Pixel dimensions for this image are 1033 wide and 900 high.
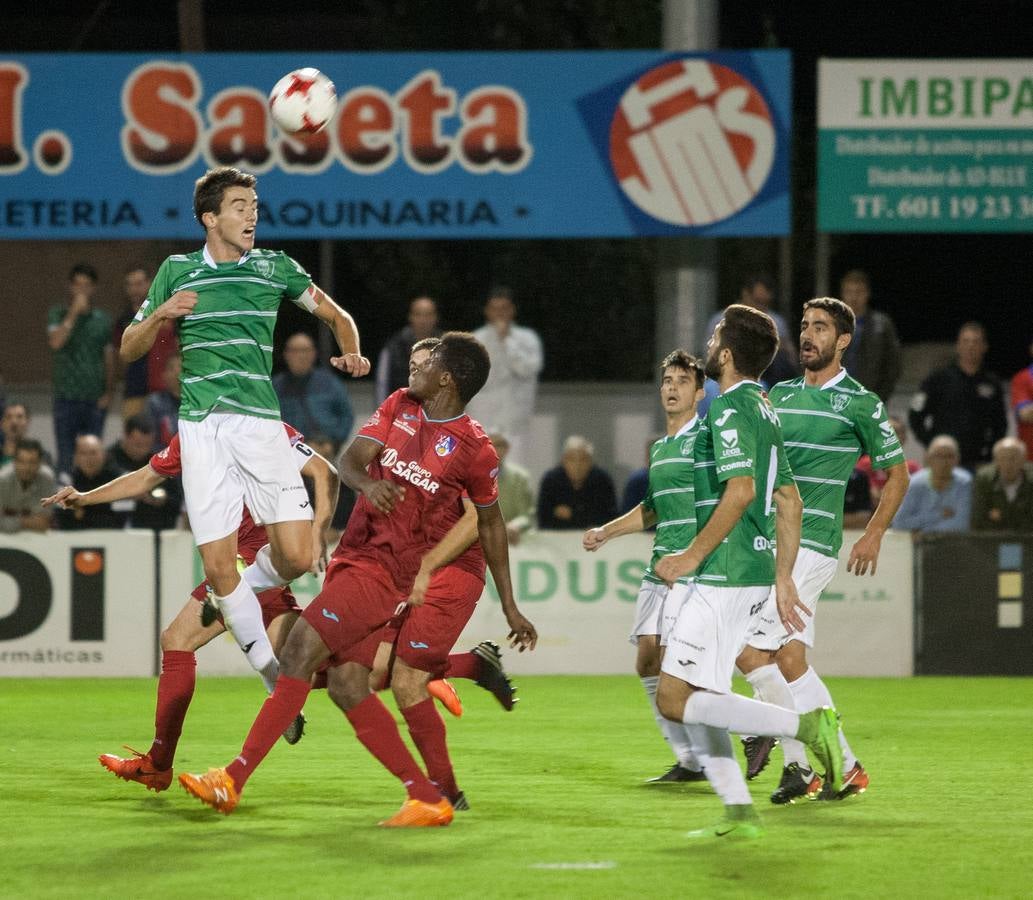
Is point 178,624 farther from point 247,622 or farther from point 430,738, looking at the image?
point 430,738

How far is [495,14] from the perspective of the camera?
2417 cm

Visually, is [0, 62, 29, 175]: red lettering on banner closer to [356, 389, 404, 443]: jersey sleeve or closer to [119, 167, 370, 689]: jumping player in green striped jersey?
[119, 167, 370, 689]: jumping player in green striped jersey

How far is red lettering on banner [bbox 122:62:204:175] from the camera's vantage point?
15.5 m

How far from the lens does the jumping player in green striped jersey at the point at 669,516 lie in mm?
7750

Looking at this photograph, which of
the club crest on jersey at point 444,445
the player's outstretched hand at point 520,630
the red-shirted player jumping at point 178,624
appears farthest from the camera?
the red-shirted player jumping at point 178,624

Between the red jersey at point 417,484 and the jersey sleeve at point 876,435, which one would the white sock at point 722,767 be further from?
the jersey sleeve at point 876,435

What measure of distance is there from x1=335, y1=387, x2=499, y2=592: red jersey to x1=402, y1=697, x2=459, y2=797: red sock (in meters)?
0.49

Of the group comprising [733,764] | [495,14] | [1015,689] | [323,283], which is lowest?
[1015,689]

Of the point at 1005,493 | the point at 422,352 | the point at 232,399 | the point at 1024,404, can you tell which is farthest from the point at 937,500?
the point at 232,399

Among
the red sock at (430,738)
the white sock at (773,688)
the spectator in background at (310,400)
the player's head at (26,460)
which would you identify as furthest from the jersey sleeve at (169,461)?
the spectator in background at (310,400)

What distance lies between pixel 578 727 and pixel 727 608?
399 centimetres

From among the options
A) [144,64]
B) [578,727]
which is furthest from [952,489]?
[144,64]

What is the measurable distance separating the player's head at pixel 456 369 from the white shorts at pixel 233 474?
796 millimetres

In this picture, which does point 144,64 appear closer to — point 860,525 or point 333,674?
point 860,525
